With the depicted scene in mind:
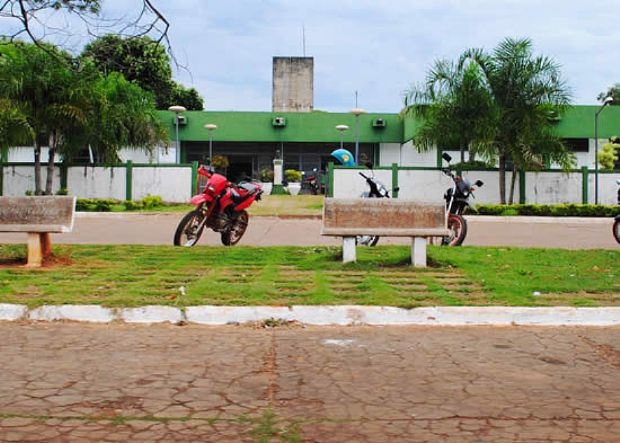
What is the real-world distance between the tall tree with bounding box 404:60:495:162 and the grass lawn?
15.1 metres

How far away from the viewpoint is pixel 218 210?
10.8 m

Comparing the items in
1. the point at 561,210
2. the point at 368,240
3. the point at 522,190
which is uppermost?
the point at 522,190

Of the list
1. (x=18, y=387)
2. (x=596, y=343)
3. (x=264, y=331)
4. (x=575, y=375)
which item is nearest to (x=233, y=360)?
(x=264, y=331)

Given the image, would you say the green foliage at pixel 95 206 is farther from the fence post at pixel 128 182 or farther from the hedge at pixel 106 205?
the fence post at pixel 128 182

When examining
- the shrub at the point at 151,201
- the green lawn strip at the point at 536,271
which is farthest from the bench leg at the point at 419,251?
the shrub at the point at 151,201

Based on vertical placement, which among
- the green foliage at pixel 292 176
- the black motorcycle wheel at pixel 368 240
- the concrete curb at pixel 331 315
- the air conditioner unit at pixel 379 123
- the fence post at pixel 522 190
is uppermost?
the air conditioner unit at pixel 379 123

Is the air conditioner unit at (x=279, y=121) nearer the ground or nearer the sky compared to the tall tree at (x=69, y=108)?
nearer the sky

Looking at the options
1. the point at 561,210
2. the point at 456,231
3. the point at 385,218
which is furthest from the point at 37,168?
the point at 385,218

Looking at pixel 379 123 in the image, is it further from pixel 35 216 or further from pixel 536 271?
pixel 35 216

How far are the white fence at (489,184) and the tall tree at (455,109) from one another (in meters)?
1.22

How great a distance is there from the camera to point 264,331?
5738 mm

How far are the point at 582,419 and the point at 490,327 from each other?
238 cm

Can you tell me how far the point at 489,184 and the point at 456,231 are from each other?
51.3 feet

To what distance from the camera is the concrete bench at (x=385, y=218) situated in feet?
26.6
